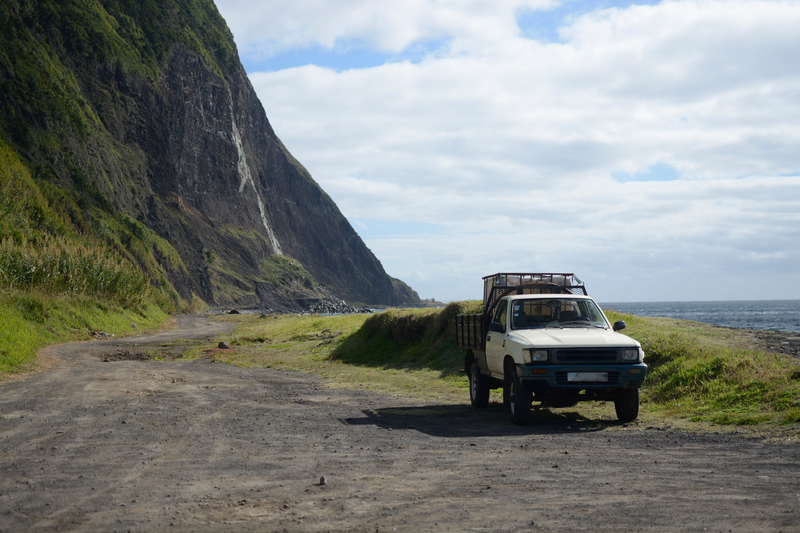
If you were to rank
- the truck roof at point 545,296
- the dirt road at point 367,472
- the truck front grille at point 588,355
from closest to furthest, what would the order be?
the dirt road at point 367,472 < the truck front grille at point 588,355 < the truck roof at point 545,296

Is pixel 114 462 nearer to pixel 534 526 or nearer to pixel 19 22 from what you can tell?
pixel 534 526

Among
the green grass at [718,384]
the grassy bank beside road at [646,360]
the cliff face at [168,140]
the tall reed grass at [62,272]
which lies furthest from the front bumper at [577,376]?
the cliff face at [168,140]

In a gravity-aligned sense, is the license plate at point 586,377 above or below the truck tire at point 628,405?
above

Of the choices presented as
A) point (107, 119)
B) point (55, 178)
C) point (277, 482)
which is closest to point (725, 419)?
point (277, 482)

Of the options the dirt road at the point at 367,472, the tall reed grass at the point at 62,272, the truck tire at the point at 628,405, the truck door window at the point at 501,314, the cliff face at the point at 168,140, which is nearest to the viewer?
the dirt road at the point at 367,472

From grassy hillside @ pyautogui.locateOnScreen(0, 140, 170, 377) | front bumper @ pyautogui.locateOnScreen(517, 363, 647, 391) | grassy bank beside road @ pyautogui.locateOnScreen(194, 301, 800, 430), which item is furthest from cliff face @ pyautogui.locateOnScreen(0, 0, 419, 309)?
front bumper @ pyautogui.locateOnScreen(517, 363, 647, 391)

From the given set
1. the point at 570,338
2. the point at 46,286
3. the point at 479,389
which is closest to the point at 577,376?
the point at 570,338

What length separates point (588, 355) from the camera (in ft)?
34.7

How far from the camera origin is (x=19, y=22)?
77438mm

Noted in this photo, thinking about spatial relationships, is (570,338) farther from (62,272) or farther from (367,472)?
(62,272)

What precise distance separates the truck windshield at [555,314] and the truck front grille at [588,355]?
1174 mm

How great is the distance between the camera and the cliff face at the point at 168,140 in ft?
249

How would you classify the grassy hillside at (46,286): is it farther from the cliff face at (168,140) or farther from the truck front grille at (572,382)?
the cliff face at (168,140)

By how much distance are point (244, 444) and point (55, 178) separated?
7255cm
